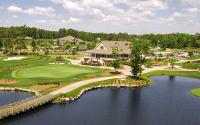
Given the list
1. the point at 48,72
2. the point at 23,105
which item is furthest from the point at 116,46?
the point at 23,105


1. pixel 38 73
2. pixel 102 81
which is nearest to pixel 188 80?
pixel 102 81

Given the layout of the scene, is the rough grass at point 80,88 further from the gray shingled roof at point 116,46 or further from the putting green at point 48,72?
the gray shingled roof at point 116,46

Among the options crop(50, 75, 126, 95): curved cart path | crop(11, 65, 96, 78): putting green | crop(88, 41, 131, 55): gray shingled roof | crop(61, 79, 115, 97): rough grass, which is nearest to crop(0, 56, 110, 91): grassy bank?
crop(11, 65, 96, 78): putting green

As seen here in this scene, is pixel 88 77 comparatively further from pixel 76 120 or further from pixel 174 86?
pixel 76 120

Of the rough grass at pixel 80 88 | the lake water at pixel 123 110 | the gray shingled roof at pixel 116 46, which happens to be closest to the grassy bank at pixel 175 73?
the rough grass at pixel 80 88

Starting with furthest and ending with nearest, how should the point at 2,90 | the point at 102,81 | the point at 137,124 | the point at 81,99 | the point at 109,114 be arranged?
the point at 102,81 → the point at 2,90 → the point at 81,99 → the point at 109,114 → the point at 137,124

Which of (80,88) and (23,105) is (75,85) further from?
(23,105)
